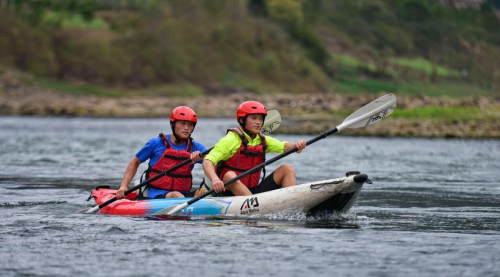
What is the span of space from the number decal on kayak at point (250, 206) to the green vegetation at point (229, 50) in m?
45.8

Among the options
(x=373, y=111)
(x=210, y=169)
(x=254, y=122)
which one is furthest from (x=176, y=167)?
(x=373, y=111)

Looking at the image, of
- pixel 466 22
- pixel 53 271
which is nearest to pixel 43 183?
pixel 53 271

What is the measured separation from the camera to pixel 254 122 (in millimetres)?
10406

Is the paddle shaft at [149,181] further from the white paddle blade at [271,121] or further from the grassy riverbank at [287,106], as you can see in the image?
the grassy riverbank at [287,106]

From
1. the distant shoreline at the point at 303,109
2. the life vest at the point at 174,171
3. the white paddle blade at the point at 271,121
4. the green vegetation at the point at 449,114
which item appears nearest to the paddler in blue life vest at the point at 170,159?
the life vest at the point at 174,171

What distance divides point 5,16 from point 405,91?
30.8 metres

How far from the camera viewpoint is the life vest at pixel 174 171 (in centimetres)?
1116

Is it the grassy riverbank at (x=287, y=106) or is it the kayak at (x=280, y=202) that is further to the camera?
the grassy riverbank at (x=287, y=106)

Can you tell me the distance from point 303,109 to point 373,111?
129 ft

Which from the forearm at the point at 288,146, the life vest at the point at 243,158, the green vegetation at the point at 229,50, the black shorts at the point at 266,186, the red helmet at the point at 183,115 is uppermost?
the green vegetation at the point at 229,50

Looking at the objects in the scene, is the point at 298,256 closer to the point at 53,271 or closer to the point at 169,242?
the point at 169,242

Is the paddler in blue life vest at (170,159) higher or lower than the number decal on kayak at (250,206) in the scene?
higher

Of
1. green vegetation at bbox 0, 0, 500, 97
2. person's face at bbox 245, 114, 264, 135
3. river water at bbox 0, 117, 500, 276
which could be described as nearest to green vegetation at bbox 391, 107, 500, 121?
river water at bbox 0, 117, 500, 276

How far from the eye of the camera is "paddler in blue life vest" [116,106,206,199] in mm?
11078
